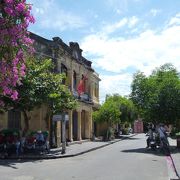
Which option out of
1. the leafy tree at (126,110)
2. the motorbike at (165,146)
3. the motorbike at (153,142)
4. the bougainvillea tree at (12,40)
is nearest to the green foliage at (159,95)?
the motorbike at (153,142)

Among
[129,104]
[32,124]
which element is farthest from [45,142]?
[129,104]

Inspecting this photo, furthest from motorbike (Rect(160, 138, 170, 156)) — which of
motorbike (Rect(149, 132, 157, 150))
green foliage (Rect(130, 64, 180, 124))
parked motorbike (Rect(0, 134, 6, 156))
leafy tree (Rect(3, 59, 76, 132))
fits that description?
parked motorbike (Rect(0, 134, 6, 156))

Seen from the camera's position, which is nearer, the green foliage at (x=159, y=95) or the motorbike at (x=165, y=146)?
the motorbike at (x=165, y=146)

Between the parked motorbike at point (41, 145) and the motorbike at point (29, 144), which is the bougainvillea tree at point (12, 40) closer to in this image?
the parked motorbike at point (41, 145)

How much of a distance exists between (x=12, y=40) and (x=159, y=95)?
2299 cm

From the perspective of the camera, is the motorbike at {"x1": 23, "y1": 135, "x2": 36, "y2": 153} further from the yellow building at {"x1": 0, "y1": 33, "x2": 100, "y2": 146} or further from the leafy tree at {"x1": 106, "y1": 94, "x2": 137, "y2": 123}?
the leafy tree at {"x1": 106, "y1": 94, "x2": 137, "y2": 123}

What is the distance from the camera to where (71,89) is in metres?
38.8

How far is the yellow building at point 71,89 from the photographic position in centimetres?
3181

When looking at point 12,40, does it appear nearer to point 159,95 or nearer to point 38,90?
point 38,90

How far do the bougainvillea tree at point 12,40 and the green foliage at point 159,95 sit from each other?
22041 mm

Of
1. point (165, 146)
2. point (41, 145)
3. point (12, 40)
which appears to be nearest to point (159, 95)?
point (165, 146)

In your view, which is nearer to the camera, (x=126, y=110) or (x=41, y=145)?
(x=41, y=145)

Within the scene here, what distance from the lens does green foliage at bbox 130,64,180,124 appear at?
29.5 metres

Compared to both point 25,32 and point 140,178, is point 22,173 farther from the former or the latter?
point 25,32
